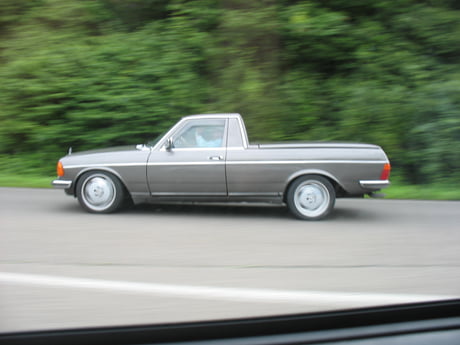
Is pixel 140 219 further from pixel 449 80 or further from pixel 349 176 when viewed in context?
pixel 449 80

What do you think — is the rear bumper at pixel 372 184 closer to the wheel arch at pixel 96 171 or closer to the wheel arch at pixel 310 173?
the wheel arch at pixel 310 173

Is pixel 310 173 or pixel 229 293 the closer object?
pixel 229 293

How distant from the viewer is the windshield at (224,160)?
12.6 ft

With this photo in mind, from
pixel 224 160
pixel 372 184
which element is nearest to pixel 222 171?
pixel 224 160

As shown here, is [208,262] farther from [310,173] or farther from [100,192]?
[100,192]

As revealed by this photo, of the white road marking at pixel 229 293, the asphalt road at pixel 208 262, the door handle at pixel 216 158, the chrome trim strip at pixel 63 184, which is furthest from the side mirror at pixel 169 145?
the white road marking at pixel 229 293

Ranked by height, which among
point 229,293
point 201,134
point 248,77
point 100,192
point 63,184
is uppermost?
point 248,77

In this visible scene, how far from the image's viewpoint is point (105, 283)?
150 inches

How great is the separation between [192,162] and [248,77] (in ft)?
18.5

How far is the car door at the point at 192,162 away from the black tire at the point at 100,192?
0.53 meters

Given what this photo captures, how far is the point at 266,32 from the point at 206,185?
22.7ft

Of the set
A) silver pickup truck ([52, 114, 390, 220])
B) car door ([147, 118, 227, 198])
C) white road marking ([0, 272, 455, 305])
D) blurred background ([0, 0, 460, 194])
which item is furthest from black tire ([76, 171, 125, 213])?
blurred background ([0, 0, 460, 194])

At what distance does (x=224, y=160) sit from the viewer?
6.62m

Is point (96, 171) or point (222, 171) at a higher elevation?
point (96, 171)
